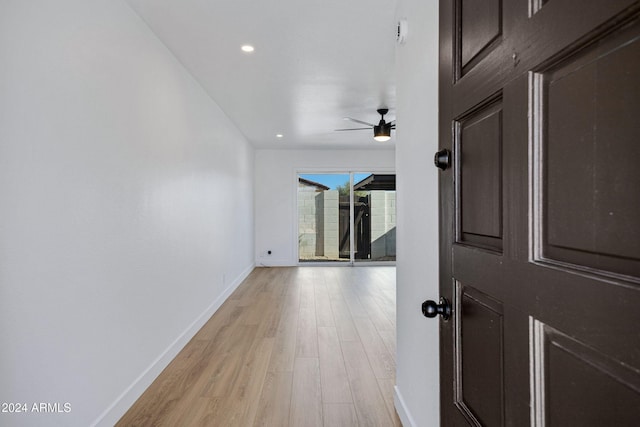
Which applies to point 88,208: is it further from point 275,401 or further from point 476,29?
point 476,29

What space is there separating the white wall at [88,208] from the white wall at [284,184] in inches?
172

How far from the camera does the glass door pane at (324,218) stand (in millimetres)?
7773

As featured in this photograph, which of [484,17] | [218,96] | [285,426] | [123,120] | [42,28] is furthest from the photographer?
[218,96]

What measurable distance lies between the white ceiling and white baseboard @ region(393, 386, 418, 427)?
240 cm

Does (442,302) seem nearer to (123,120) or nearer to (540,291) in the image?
(540,291)

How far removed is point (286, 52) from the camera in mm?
3025

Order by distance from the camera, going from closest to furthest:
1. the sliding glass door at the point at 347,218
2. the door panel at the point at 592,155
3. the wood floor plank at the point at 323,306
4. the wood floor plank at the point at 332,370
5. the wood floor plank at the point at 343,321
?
the door panel at the point at 592,155
the wood floor plank at the point at 332,370
the wood floor plank at the point at 343,321
the wood floor plank at the point at 323,306
the sliding glass door at the point at 347,218

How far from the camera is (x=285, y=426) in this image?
1997mm

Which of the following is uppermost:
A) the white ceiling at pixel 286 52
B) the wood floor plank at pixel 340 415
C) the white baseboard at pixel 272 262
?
the white ceiling at pixel 286 52

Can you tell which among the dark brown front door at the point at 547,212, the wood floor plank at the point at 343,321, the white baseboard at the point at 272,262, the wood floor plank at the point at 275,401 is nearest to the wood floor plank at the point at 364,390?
the wood floor plank at the point at 343,321

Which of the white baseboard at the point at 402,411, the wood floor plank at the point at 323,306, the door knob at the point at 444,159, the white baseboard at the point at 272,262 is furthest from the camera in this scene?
the white baseboard at the point at 272,262

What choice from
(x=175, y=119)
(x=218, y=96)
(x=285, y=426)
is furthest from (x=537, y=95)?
(x=218, y=96)

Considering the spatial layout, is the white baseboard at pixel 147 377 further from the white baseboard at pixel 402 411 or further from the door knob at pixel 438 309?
the door knob at pixel 438 309

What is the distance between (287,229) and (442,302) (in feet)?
22.1
